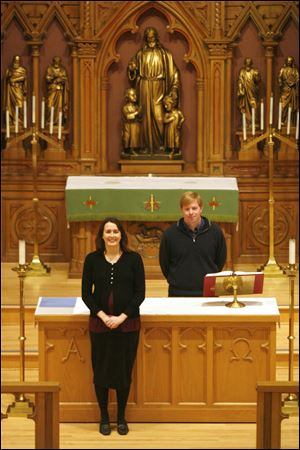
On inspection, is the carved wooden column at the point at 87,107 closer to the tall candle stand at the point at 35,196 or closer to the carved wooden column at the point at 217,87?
the tall candle stand at the point at 35,196

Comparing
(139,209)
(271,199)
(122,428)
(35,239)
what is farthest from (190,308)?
(35,239)

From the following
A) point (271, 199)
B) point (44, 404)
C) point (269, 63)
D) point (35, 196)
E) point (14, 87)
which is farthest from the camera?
point (269, 63)

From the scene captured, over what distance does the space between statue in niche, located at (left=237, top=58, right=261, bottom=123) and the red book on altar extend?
491 cm

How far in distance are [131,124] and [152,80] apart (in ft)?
1.78

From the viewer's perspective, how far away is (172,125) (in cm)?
1148

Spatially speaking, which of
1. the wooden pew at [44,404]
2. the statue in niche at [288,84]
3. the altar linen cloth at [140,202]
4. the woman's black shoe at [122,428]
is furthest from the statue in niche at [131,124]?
the wooden pew at [44,404]

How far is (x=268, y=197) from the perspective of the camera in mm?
11531

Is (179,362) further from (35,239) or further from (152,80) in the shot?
(152,80)

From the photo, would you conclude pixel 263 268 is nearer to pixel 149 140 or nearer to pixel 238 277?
pixel 149 140

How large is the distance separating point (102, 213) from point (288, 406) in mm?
3763

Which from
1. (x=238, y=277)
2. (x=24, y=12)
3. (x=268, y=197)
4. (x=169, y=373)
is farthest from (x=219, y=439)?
(x=24, y=12)

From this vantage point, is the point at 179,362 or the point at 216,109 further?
the point at 216,109

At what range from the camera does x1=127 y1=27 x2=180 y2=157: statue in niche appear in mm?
11422

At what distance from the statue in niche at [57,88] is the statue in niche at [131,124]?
0.68 meters
